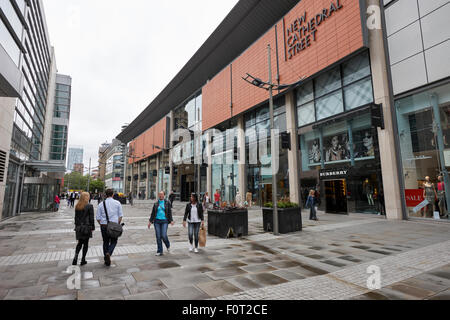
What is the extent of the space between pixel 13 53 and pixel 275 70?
59.8ft

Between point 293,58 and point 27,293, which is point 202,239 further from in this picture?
point 293,58

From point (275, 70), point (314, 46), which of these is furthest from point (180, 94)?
point (314, 46)

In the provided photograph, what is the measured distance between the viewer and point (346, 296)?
156 inches

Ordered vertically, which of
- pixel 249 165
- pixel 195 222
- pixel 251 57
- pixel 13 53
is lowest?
pixel 195 222

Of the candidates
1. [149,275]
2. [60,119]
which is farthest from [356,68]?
[60,119]

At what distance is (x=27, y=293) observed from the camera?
406 cm

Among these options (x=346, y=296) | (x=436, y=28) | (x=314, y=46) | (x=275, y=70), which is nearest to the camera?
(x=346, y=296)

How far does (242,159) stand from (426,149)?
17.0 meters

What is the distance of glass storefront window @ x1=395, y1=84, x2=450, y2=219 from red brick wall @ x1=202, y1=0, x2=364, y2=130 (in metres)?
4.95

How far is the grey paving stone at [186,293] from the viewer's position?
3.94 m

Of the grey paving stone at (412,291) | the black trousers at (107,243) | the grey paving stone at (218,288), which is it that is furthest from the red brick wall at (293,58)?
the black trousers at (107,243)

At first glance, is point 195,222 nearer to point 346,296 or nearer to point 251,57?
point 346,296

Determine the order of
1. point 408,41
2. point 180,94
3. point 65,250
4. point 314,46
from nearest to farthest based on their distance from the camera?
point 65,250 → point 408,41 → point 314,46 → point 180,94

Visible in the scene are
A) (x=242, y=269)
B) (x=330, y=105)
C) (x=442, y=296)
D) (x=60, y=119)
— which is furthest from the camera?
(x=60, y=119)
